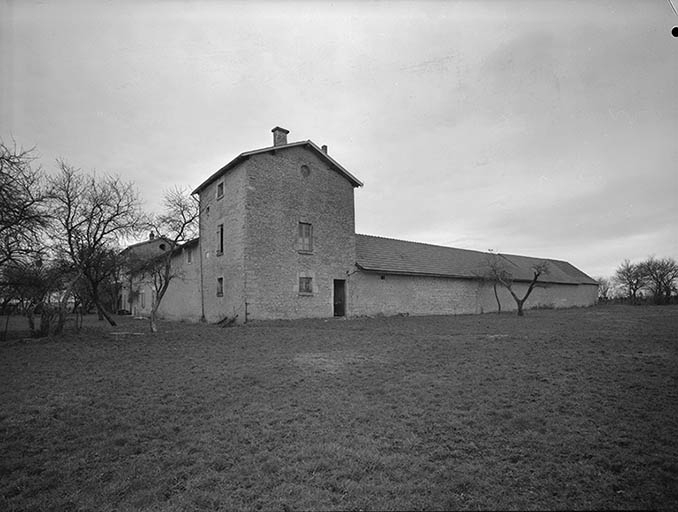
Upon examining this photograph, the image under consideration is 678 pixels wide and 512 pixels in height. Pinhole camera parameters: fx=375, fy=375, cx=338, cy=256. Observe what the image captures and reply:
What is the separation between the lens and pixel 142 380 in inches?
287

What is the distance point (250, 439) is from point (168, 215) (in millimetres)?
14747

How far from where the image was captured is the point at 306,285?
19.6 meters

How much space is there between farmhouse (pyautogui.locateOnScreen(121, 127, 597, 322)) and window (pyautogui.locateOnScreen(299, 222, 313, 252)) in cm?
5

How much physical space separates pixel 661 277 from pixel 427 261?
3250 centimetres

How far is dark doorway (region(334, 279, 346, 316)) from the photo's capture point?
69.5ft

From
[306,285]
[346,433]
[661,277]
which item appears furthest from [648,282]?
[346,433]

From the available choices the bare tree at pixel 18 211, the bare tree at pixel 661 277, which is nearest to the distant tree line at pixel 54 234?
the bare tree at pixel 18 211

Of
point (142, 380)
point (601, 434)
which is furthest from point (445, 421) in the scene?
point (142, 380)

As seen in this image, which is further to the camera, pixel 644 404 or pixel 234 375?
pixel 234 375

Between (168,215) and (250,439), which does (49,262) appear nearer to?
(168,215)

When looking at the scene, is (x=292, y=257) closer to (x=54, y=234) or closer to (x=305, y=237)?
(x=305, y=237)

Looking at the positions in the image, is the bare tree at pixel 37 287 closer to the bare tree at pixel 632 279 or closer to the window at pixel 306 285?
the window at pixel 306 285

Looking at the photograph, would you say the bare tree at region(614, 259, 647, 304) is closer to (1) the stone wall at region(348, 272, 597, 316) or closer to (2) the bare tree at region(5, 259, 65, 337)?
(1) the stone wall at region(348, 272, 597, 316)

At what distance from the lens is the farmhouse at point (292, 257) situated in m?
18.1
